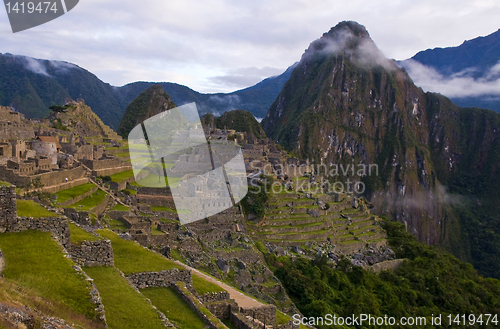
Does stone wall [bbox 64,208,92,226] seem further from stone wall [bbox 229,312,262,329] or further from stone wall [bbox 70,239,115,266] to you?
stone wall [bbox 229,312,262,329]

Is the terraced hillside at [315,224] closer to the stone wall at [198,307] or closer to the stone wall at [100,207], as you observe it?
the stone wall at [100,207]

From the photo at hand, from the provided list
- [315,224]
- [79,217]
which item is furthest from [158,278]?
[315,224]

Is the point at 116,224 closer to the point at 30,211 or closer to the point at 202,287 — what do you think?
the point at 202,287

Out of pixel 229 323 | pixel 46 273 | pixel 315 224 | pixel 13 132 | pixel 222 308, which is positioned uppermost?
pixel 13 132

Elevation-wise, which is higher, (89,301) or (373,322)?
(89,301)

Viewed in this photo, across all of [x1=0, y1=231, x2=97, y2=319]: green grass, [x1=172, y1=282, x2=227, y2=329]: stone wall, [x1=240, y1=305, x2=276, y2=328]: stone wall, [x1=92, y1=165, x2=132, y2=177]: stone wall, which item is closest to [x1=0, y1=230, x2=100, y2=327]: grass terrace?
[x1=0, y1=231, x2=97, y2=319]: green grass

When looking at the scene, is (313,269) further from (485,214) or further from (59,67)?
(485,214)

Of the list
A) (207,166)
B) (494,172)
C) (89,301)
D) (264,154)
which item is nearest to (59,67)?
(264,154)

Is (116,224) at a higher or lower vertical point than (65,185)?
lower
